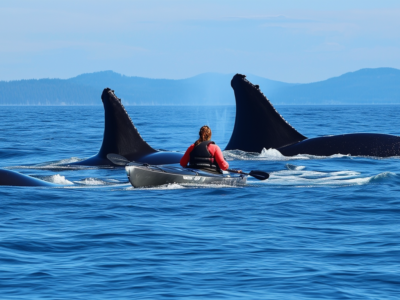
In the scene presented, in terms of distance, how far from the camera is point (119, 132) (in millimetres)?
17750

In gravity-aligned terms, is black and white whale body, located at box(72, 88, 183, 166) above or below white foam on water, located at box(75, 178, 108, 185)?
above

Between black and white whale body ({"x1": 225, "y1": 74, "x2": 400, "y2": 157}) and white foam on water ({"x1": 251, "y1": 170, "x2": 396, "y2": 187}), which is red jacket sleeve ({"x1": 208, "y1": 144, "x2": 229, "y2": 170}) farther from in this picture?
black and white whale body ({"x1": 225, "y1": 74, "x2": 400, "y2": 157})

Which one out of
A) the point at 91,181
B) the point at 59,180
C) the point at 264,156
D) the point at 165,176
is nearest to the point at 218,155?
the point at 165,176

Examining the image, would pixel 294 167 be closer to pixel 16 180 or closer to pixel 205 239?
pixel 16 180

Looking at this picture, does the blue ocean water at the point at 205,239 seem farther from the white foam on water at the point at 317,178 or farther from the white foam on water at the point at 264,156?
the white foam on water at the point at 264,156

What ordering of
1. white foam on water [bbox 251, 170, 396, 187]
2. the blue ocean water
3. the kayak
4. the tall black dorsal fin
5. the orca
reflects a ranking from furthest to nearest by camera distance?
the tall black dorsal fin, white foam on water [bbox 251, 170, 396, 187], the kayak, the orca, the blue ocean water

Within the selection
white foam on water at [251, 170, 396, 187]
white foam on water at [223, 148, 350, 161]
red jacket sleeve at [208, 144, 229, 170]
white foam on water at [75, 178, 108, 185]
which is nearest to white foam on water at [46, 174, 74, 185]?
white foam on water at [75, 178, 108, 185]

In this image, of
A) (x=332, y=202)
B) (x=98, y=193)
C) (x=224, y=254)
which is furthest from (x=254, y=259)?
(x=98, y=193)

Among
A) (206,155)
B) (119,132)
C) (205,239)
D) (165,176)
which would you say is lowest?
(205,239)

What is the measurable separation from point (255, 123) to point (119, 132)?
3.40 meters

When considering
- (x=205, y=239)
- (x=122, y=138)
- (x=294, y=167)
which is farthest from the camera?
(x=294, y=167)

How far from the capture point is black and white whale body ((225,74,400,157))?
18297mm

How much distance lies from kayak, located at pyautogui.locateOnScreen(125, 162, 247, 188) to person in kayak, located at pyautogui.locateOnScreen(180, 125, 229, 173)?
7.3 inches

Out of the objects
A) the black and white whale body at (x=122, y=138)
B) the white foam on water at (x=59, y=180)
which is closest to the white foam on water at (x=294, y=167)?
the black and white whale body at (x=122, y=138)
